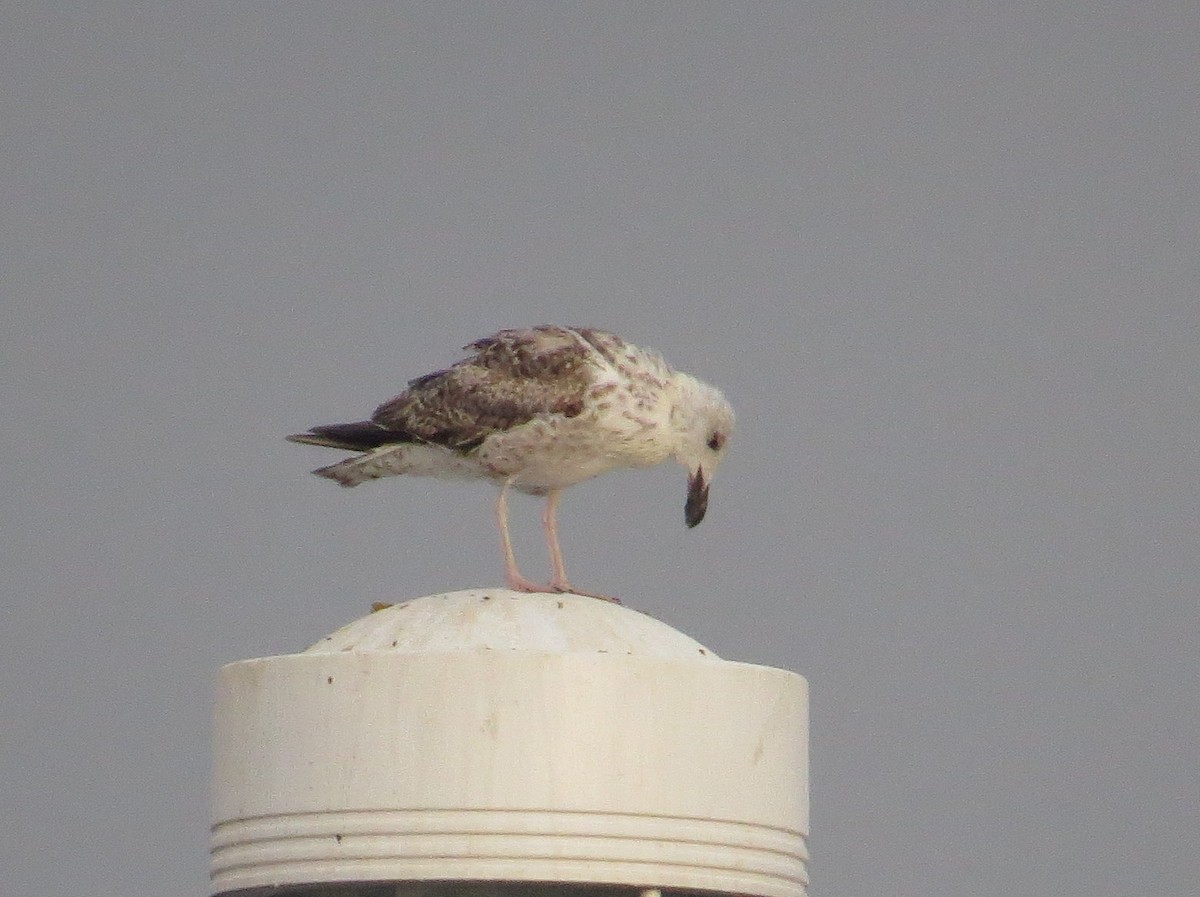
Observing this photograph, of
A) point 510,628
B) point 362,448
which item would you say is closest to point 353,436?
point 362,448

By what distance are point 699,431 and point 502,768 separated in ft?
15.4

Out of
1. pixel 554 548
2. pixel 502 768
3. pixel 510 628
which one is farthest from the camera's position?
pixel 554 548

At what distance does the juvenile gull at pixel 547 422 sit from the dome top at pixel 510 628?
3.23 meters

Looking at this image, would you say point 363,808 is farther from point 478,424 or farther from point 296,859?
point 478,424

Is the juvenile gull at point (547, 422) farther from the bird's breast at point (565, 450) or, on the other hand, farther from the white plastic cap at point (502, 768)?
the white plastic cap at point (502, 768)

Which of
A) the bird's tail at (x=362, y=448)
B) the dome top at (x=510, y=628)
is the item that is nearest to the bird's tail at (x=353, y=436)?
the bird's tail at (x=362, y=448)

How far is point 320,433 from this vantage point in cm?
1134

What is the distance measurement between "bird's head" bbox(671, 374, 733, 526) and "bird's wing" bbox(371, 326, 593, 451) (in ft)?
1.62

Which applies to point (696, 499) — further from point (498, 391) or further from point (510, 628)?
point (510, 628)

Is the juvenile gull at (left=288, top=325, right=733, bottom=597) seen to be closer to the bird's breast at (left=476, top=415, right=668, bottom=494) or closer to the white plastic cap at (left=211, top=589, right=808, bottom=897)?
the bird's breast at (left=476, top=415, right=668, bottom=494)

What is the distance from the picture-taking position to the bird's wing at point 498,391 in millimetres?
10883

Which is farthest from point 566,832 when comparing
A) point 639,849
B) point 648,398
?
point 648,398

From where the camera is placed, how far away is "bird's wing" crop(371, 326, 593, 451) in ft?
35.7

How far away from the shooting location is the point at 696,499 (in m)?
11.0
